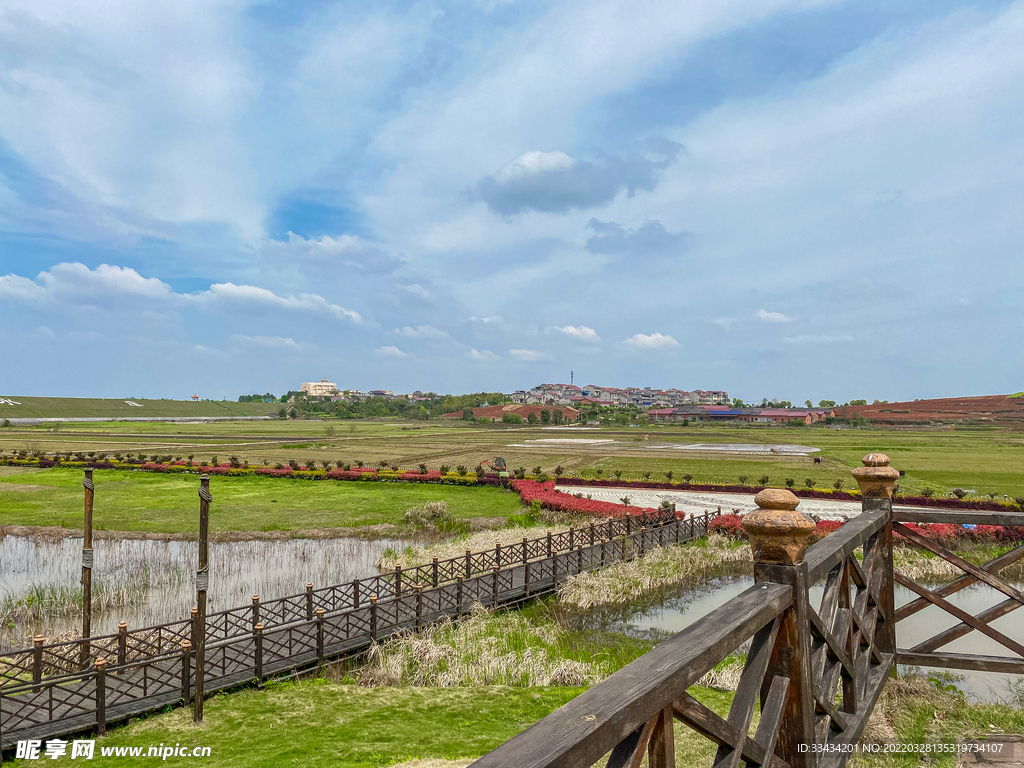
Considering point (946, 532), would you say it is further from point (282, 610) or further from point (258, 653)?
point (258, 653)

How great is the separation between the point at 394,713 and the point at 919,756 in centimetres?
644

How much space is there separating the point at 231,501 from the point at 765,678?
29903 mm

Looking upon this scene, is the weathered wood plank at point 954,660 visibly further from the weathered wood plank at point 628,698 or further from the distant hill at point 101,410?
the distant hill at point 101,410

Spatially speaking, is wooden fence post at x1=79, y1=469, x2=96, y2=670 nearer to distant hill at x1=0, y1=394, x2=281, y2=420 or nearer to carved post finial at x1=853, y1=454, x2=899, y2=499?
carved post finial at x1=853, y1=454, x2=899, y2=499

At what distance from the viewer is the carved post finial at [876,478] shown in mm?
4750

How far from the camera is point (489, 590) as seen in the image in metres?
13.9

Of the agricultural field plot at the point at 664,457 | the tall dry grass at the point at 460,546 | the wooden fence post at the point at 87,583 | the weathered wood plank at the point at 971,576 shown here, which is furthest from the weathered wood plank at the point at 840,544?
the agricultural field plot at the point at 664,457

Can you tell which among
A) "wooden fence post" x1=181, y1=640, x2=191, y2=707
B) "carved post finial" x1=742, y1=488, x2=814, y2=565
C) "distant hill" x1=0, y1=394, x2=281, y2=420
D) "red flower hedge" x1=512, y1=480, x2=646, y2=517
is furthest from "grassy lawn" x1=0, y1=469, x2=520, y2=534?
"distant hill" x1=0, y1=394, x2=281, y2=420

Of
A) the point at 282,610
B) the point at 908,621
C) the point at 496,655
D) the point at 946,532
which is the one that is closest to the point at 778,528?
the point at 496,655

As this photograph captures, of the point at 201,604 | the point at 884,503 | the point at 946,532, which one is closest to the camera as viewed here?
the point at 884,503

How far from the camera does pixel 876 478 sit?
479 centimetres

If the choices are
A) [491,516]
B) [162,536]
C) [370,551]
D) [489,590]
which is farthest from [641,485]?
[162,536]

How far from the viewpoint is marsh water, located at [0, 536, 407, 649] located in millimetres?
13156

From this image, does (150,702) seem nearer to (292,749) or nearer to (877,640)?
(292,749)
